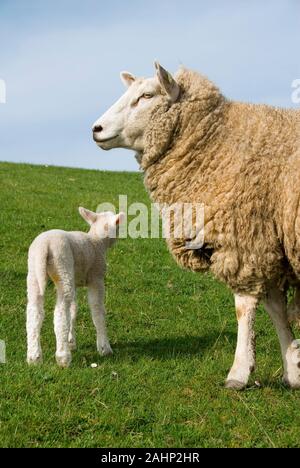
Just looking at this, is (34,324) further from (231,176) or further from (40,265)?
(231,176)

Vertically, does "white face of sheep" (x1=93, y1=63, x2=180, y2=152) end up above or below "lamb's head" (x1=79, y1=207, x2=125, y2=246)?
above

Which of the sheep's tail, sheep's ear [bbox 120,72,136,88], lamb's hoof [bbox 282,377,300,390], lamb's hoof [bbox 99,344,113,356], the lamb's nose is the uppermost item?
sheep's ear [bbox 120,72,136,88]

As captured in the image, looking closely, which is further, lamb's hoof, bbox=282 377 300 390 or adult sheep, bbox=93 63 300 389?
lamb's hoof, bbox=282 377 300 390

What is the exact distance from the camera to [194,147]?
22.2 ft

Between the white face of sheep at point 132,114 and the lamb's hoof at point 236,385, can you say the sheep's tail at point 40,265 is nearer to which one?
the white face of sheep at point 132,114

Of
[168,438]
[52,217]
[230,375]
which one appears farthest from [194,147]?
[52,217]

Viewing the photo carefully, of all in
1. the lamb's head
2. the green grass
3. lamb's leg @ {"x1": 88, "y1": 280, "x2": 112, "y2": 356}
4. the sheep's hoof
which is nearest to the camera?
the green grass

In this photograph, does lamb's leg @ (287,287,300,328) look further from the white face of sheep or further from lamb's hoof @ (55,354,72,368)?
lamb's hoof @ (55,354,72,368)

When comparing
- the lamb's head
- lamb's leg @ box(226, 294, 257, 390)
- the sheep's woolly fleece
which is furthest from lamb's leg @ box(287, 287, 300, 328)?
the lamb's head

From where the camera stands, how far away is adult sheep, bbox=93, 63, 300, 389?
634 cm

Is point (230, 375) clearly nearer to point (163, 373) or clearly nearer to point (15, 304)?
point (163, 373)

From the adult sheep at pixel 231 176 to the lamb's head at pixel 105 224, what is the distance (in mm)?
1266

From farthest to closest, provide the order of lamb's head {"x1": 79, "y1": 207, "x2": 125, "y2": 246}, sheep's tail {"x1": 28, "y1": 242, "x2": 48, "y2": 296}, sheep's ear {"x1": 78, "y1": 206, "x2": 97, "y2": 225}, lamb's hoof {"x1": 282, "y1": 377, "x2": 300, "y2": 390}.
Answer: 1. sheep's ear {"x1": 78, "y1": 206, "x2": 97, "y2": 225}
2. lamb's head {"x1": 79, "y1": 207, "x2": 125, "y2": 246}
3. sheep's tail {"x1": 28, "y1": 242, "x2": 48, "y2": 296}
4. lamb's hoof {"x1": 282, "y1": 377, "x2": 300, "y2": 390}

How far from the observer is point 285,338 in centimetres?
675
